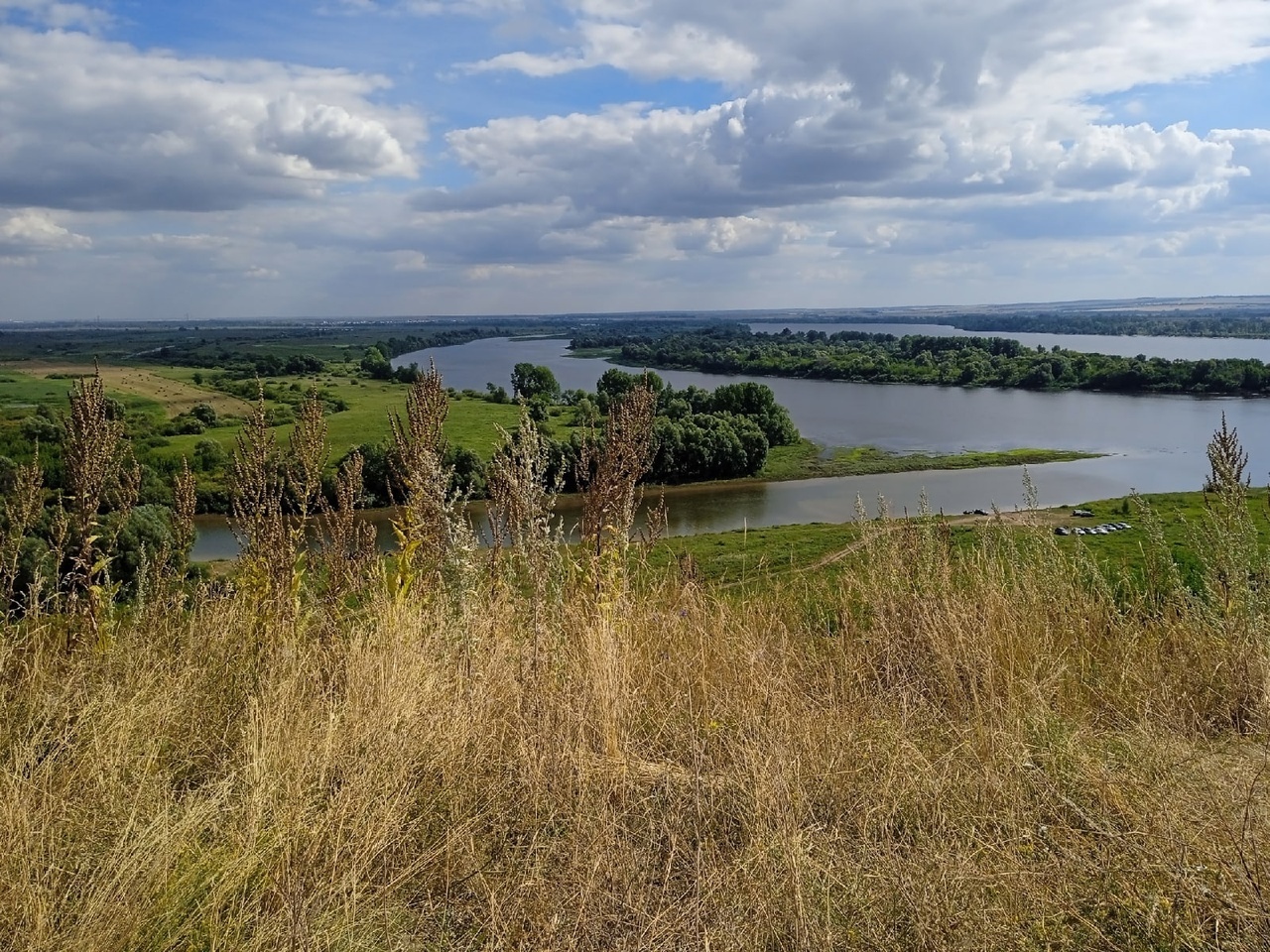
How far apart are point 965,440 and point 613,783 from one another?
203 ft

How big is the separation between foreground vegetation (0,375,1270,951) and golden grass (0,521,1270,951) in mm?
14

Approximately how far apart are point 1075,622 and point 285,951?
4.04 meters

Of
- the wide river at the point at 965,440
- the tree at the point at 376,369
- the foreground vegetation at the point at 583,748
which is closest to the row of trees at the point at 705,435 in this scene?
the wide river at the point at 965,440

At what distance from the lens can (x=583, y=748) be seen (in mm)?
2773

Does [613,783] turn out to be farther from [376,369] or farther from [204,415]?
[376,369]

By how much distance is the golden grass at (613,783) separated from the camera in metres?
2.08

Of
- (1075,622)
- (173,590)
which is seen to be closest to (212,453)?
(173,590)

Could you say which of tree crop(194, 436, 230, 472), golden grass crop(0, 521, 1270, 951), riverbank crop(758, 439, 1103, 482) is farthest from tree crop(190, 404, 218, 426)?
golden grass crop(0, 521, 1270, 951)

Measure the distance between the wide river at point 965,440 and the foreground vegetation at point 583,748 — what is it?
17871 mm

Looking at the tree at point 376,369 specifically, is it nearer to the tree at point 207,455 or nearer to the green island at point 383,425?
the green island at point 383,425

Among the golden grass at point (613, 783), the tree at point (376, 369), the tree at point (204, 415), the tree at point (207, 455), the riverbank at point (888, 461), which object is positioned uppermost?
the tree at point (376, 369)

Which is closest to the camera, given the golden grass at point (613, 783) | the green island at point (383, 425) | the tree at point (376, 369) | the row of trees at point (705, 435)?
the golden grass at point (613, 783)

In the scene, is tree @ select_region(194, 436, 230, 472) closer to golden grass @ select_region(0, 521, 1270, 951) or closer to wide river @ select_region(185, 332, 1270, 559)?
wide river @ select_region(185, 332, 1270, 559)

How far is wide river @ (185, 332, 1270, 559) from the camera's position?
41.8 metres
